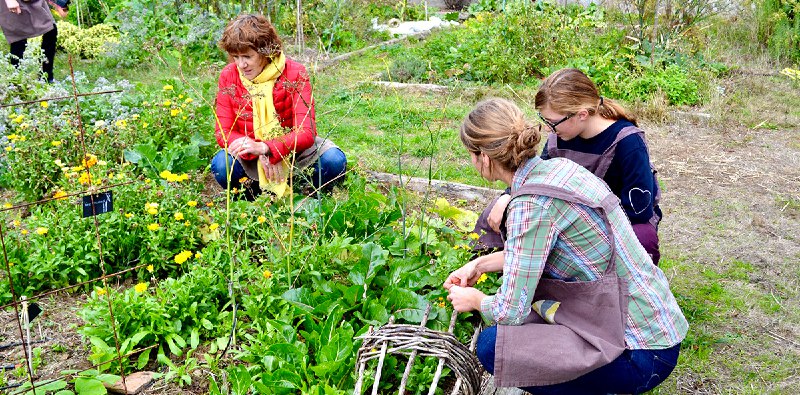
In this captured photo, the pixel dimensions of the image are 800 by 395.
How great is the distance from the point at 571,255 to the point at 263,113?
2.29 metres

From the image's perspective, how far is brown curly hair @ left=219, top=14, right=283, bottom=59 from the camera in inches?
142

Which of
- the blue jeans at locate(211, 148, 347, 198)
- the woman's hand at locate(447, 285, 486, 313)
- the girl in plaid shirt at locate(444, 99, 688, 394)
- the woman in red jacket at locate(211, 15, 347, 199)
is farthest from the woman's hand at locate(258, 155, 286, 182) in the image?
the girl in plaid shirt at locate(444, 99, 688, 394)

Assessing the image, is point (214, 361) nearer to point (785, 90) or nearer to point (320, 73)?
point (320, 73)

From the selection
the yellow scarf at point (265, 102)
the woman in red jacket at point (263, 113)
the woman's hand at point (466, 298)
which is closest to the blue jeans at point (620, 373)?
the woman's hand at point (466, 298)

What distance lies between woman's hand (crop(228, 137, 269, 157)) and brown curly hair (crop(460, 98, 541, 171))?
1.77 metres

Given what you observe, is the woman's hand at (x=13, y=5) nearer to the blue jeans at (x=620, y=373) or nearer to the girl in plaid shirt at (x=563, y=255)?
the girl in plaid shirt at (x=563, y=255)

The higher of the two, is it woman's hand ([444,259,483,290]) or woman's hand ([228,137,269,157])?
woman's hand ([228,137,269,157])

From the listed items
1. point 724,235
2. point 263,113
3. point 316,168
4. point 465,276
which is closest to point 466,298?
point 465,276

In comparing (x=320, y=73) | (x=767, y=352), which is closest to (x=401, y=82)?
(x=320, y=73)

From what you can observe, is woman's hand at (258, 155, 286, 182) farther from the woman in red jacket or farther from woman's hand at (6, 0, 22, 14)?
woman's hand at (6, 0, 22, 14)

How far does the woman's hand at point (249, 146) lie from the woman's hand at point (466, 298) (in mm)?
1679

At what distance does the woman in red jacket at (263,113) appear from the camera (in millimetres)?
3670

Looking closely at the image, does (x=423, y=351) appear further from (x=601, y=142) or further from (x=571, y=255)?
(x=601, y=142)

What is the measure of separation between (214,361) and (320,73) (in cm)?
538
